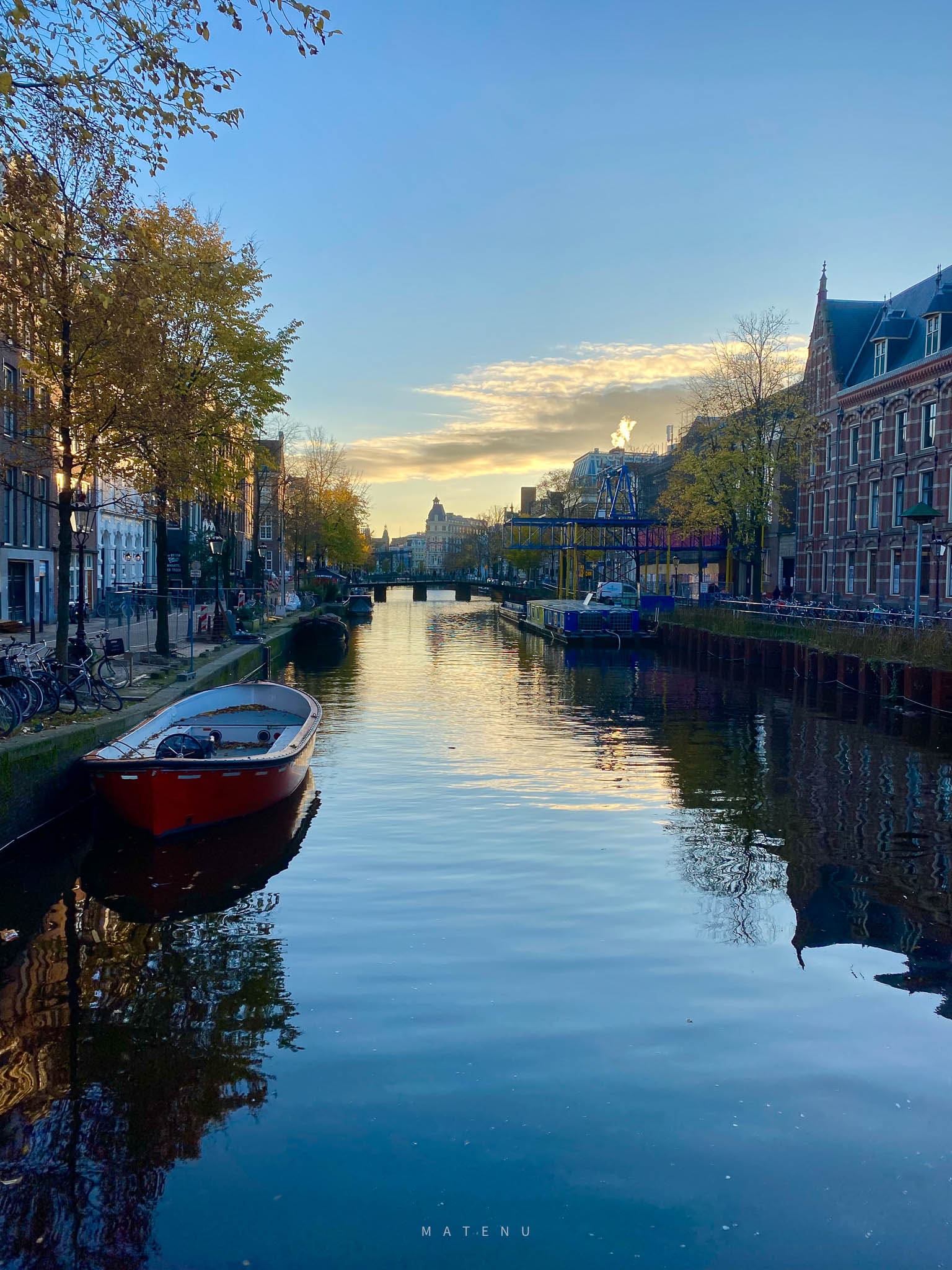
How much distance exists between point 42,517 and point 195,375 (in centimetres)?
1501

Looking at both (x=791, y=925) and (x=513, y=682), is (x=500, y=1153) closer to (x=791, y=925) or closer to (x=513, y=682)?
(x=791, y=925)

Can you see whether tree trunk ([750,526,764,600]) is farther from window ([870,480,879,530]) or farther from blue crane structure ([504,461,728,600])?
blue crane structure ([504,461,728,600])

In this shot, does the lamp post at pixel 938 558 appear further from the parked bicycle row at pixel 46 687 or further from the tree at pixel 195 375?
the parked bicycle row at pixel 46 687

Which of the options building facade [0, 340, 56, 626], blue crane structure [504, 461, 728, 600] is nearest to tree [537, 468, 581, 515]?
blue crane structure [504, 461, 728, 600]

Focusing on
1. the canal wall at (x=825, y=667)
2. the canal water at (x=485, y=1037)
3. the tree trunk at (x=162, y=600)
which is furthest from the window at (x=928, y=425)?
the tree trunk at (x=162, y=600)

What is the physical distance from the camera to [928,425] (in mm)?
44000

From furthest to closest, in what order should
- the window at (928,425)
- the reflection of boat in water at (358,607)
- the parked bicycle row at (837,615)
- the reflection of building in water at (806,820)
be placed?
1. the reflection of boat in water at (358,607)
2. the window at (928,425)
3. the parked bicycle row at (837,615)
4. the reflection of building in water at (806,820)

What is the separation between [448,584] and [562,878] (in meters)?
105

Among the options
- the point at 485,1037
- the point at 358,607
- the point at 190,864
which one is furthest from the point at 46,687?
the point at 358,607

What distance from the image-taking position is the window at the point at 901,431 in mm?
45969

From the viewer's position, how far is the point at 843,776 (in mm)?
18594

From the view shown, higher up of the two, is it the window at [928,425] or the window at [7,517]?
the window at [928,425]

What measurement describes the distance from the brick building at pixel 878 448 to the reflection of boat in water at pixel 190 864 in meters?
34.6

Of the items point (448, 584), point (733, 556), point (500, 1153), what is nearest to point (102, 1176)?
point (500, 1153)
